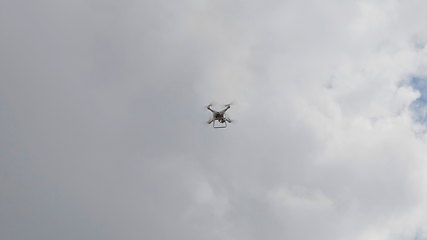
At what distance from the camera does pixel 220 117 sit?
7643 inches
